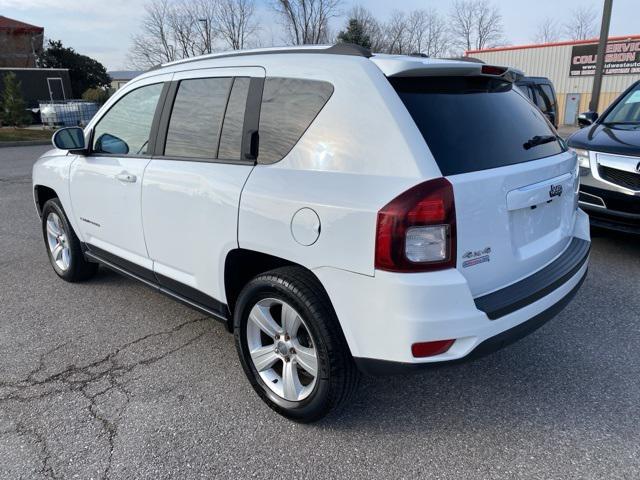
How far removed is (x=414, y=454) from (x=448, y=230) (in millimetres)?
1107

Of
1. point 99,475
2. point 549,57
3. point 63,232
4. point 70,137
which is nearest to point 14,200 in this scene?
point 63,232

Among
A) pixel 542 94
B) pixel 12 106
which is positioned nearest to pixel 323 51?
pixel 542 94

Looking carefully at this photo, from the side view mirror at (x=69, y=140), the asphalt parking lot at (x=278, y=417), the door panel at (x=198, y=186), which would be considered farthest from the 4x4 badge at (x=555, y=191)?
the side view mirror at (x=69, y=140)

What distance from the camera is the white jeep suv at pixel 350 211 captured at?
2100mm

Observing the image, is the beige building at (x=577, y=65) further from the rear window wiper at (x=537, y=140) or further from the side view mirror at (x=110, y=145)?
the side view mirror at (x=110, y=145)

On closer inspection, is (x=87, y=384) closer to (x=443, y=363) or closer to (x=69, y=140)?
(x=69, y=140)

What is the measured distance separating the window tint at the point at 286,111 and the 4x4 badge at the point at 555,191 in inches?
48.9

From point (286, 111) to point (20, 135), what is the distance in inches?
831

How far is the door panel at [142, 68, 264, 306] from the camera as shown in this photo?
8.95 ft

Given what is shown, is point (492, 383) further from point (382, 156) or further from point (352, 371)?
point (382, 156)

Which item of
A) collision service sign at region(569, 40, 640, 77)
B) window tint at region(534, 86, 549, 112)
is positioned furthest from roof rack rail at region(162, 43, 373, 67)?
collision service sign at region(569, 40, 640, 77)

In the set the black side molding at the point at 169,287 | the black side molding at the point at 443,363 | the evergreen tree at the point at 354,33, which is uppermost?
the evergreen tree at the point at 354,33

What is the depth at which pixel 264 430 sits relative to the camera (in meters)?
2.59

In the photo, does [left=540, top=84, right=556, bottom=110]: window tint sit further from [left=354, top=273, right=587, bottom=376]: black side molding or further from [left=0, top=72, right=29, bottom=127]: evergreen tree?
[left=0, top=72, right=29, bottom=127]: evergreen tree
